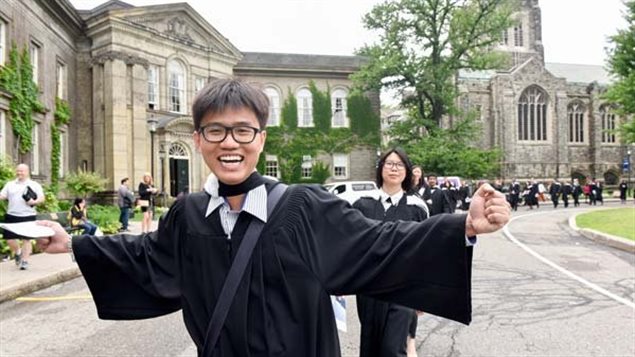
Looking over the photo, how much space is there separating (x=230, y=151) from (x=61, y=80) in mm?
24719

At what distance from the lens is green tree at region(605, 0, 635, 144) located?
67.0 feet

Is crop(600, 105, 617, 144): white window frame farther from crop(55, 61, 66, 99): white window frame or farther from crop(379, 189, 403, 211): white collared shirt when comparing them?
crop(379, 189, 403, 211): white collared shirt

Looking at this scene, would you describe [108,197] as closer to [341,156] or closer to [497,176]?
[341,156]

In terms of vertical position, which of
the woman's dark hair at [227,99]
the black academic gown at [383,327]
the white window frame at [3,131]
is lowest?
the black academic gown at [383,327]

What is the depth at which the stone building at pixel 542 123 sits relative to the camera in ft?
161

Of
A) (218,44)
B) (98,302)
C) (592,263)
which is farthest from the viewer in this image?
(218,44)

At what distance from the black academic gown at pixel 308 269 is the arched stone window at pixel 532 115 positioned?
51901 mm

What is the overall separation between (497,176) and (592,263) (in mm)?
40065

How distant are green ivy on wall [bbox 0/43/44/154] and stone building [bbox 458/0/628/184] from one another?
37.7m

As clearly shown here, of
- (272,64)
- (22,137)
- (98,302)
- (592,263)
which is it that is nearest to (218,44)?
(272,64)

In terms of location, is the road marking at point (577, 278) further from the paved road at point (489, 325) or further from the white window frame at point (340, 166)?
the white window frame at point (340, 166)

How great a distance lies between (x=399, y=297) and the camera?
210 centimetres

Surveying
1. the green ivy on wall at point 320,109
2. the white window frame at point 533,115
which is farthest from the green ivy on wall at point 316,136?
the white window frame at point 533,115

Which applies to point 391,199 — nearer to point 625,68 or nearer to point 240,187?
point 240,187
